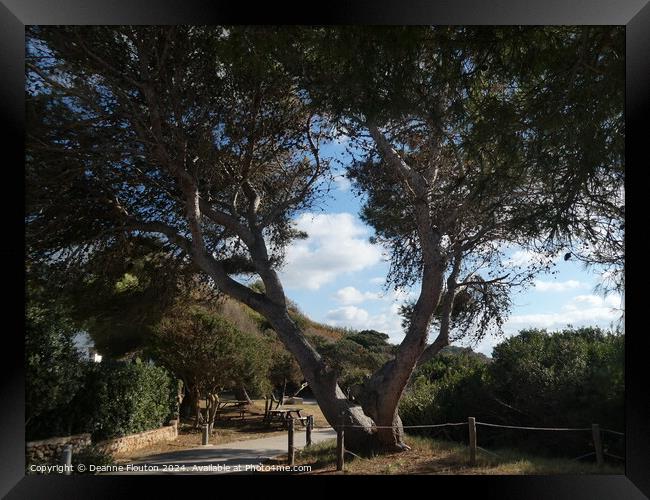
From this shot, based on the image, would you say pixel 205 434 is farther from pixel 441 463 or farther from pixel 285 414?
pixel 441 463

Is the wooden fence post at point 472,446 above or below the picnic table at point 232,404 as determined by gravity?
below

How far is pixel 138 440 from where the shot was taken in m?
5.98

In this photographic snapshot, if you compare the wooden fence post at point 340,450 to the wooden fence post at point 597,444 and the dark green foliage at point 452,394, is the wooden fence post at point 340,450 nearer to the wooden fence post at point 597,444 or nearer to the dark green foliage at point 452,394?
the dark green foliage at point 452,394

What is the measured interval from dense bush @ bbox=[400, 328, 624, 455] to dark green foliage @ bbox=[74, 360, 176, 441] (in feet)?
10.3

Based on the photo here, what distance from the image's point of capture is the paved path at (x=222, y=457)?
4904 mm

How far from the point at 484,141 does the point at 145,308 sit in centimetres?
448

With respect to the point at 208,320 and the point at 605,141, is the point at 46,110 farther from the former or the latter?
the point at 605,141

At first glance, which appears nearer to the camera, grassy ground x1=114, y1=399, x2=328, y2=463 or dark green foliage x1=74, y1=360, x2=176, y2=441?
dark green foliage x1=74, y1=360, x2=176, y2=441

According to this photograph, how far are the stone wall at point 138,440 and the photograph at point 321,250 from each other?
0.03 meters

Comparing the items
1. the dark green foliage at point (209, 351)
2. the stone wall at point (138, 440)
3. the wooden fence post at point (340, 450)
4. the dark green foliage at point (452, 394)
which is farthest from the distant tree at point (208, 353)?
the dark green foliage at point (452, 394)

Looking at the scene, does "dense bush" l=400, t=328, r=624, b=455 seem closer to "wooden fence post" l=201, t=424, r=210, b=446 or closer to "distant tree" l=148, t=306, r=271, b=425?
"distant tree" l=148, t=306, r=271, b=425

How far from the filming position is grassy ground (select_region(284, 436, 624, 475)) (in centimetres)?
505

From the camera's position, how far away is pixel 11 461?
3811 millimetres

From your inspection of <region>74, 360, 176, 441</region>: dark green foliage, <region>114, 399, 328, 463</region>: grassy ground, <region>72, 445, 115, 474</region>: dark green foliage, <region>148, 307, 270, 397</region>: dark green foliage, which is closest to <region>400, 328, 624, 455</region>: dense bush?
<region>114, 399, 328, 463</region>: grassy ground
